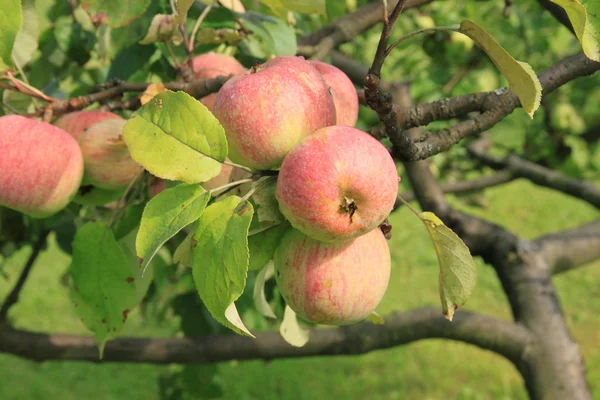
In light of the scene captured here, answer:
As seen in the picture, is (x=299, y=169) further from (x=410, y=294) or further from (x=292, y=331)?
(x=410, y=294)

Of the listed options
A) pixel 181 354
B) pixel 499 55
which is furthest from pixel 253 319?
pixel 499 55

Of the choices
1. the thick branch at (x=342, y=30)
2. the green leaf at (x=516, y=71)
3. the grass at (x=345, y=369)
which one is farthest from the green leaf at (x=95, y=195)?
the grass at (x=345, y=369)

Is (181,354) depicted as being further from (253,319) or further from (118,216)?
(118,216)

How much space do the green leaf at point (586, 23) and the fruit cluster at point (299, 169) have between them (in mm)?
236

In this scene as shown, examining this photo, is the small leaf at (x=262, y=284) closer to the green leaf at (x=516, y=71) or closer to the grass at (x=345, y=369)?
the green leaf at (x=516, y=71)

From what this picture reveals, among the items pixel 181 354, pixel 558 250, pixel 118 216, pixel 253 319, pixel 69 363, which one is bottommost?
pixel 69 363

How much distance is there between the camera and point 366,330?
1.58 metres

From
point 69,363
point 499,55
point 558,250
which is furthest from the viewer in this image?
point 69,363

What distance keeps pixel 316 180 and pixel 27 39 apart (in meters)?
0.80

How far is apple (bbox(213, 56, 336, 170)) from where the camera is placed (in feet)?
2.47

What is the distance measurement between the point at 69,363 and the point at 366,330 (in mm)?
2968

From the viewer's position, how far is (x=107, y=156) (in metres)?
0.99

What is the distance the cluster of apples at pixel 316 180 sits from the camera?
0.70m

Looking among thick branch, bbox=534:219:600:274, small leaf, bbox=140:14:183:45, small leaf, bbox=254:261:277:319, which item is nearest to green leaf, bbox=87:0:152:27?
small leaf, bbox=140:14:183:45
